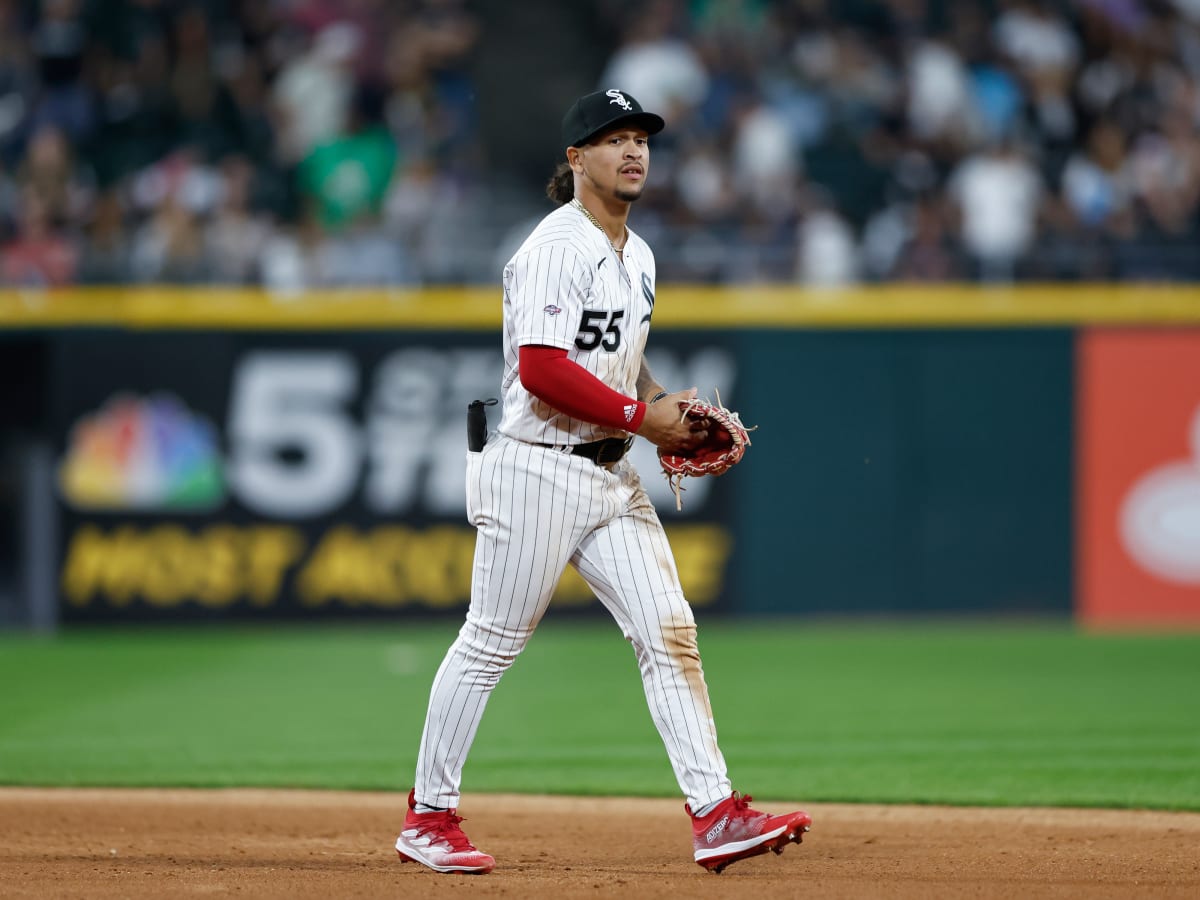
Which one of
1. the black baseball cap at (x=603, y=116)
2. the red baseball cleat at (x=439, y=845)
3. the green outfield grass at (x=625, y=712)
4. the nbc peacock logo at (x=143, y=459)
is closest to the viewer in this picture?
the black baseball cap at (x=603, y=116)

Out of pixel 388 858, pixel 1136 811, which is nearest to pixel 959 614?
pixel 1136 811

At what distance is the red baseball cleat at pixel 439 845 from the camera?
4.74 m

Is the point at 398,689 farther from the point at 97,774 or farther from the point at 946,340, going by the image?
the point at 946,340

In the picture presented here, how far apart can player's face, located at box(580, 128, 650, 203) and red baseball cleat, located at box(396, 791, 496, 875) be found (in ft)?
5.78

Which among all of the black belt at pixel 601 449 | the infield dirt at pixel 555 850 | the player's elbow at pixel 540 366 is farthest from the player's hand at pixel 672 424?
the infield dirt at pixel 555 850

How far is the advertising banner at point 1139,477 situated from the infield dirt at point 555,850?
6247 mm

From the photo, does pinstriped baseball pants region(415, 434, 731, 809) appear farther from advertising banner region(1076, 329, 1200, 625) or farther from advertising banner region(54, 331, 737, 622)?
advertising banner region(1076, 329, 1200, 625)

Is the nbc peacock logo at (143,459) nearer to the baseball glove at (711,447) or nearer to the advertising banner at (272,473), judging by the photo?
the advertising banner at (272,473)

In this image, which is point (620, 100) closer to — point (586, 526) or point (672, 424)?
point (672, 424)

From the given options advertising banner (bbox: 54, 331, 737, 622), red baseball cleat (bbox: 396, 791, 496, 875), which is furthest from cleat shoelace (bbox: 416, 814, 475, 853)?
advertising banner (bbox: 54, 331, 737, 622)

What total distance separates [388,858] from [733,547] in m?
7.09

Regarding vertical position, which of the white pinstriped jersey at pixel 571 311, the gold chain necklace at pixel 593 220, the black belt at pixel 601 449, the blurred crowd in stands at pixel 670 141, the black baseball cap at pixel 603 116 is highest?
the blurred crowd in stands at pixel 670 141

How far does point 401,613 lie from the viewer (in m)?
11.9

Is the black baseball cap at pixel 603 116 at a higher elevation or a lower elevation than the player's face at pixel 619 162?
higher
